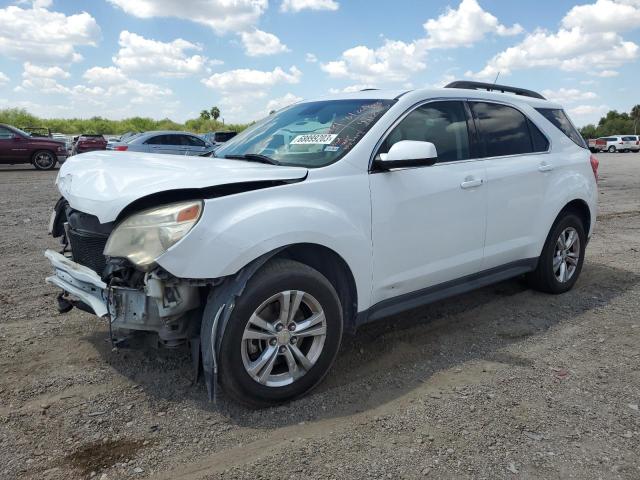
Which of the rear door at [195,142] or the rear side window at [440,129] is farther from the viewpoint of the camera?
the rear door at [195,142]

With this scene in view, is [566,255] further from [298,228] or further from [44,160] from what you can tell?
[44,160]

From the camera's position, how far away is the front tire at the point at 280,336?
9.08 ft

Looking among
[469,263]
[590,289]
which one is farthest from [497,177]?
[590,289]

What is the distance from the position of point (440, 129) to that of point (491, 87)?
1.19 meters

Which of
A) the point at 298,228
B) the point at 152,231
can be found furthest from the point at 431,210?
the point at 152,231

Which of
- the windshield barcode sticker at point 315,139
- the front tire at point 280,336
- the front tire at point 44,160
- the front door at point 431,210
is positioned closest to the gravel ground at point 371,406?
the front tire at point 280,336

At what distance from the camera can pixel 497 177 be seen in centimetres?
408

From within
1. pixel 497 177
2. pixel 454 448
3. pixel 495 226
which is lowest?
pixel 454 448

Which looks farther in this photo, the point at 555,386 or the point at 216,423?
the point at 555,386

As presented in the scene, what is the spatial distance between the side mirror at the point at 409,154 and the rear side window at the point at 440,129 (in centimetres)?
21

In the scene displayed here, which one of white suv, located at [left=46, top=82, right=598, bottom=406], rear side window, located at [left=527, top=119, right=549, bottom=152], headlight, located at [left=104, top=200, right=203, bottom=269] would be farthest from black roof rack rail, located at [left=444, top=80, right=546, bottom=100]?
headlight, located at [left=104, top=200, right=203, bottom=269]

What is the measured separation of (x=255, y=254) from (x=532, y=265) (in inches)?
116

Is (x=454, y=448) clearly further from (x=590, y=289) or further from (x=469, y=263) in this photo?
(x=590, y=289)

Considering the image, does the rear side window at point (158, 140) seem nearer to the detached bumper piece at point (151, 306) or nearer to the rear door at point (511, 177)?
the rear door at point (511, 177)
